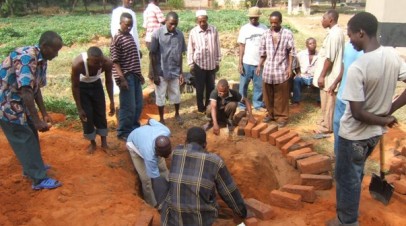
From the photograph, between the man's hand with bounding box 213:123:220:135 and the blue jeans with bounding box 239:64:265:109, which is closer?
the man's hand with bounding box 213:123:220:135

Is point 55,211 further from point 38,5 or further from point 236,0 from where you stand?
point 38,5

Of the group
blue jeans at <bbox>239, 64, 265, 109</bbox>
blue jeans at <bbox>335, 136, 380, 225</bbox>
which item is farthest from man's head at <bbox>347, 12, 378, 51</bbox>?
blue jeans at <bbox>239, 64, 265, 109</bbox>

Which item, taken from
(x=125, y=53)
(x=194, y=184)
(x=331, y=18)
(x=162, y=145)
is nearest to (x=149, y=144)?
(x=162, y=145)

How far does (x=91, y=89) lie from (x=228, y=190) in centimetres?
215

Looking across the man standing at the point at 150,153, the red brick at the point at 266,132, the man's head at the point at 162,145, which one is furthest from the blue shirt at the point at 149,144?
the red brick at the point at 266,132

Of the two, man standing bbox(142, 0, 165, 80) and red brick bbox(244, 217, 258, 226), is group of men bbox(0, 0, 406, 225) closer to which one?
red brick bbox(244, 217, 258, 226)

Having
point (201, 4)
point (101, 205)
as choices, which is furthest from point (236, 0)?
point (101, 205)

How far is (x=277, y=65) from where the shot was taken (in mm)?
5727

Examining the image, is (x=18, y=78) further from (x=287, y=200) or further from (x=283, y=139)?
(x=283, y=139)

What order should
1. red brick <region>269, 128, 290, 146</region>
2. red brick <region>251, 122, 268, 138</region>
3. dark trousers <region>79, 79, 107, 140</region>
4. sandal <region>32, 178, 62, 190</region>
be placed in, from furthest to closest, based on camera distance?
red brick <region>251, 122, 268, 138</region> < red brick <region>269, 128, 290, 146</region> < dark trousers <region>79, 79, 107, 140</region> < sandal <region>32, 178, 62, 190</region>

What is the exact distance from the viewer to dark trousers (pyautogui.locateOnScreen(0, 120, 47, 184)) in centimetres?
375

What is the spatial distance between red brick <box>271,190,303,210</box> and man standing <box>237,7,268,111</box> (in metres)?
2.86

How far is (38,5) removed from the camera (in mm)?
34344

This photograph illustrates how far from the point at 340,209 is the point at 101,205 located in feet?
7.19
